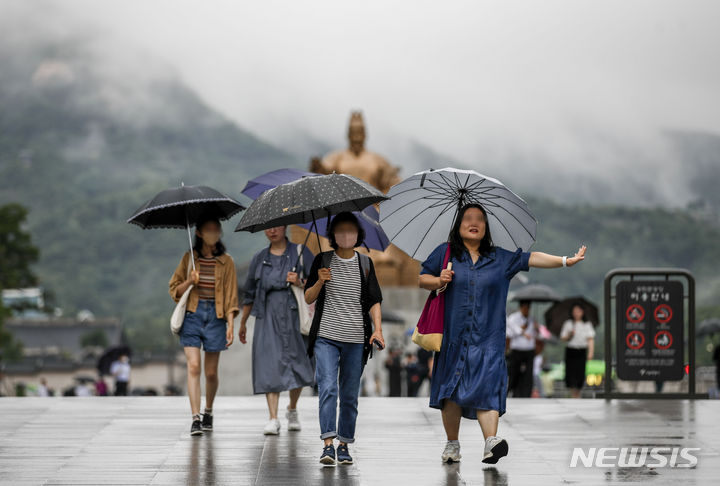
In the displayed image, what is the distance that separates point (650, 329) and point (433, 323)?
6143mm

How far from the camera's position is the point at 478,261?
286 inches

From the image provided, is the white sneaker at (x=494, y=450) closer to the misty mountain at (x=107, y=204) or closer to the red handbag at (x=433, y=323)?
the red handbag at (x=433, y=323)

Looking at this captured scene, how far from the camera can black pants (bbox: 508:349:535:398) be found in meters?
14.3

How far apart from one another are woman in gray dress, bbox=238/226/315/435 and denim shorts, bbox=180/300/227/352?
8.0 inches

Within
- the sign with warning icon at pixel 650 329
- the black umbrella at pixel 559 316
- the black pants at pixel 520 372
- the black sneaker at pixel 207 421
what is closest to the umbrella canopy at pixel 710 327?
the black umbrella at pixel 559 316

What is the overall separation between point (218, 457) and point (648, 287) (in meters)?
6.53

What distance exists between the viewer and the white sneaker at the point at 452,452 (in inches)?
295

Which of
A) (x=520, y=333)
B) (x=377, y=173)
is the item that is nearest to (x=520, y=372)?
(x=520, y=333)

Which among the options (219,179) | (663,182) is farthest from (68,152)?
(663,182)

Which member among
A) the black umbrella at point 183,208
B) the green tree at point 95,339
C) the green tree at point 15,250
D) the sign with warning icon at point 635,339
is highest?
the green tree at point 15,250

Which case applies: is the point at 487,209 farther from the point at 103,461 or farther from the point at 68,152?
the point at 68,152

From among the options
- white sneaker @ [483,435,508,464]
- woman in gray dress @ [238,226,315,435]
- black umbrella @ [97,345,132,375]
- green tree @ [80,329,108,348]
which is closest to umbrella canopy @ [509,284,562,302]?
woman in gray dress @ [238,226,315,435]

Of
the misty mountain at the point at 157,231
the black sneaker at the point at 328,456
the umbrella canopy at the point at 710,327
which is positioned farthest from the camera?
the misty mountain at the point at 157,231

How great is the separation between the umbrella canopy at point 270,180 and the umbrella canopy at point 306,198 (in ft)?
3.89
